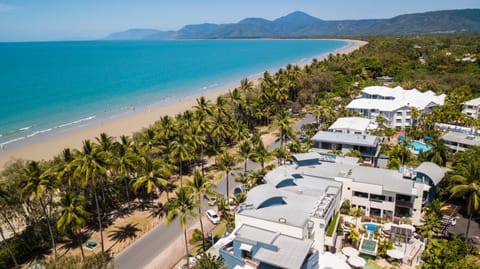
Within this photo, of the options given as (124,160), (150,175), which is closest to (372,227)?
(150,175)

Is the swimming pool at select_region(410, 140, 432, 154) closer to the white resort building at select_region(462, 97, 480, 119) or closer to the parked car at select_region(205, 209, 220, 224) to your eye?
the white resort building at select_region(462, 97, 480, 119)

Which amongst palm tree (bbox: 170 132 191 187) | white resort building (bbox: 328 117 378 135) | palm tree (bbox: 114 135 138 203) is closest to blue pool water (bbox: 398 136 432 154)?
white resort building (bbox: 328 117 378 135)

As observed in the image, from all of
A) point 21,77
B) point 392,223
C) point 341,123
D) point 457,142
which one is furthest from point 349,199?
point 21,77

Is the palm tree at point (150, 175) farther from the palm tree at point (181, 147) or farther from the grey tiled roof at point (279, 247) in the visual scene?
the grey tiled roof at point (279, 247)

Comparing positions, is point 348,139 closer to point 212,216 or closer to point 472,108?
point 212,216

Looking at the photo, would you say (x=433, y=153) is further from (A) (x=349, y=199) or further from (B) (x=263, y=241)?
(B) (x=263, y=241)

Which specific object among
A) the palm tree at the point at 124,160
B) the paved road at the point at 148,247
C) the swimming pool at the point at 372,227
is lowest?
the swimming pool at the point at 372,227

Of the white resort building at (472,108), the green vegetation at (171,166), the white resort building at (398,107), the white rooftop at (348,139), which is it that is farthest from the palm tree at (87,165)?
the white resort building at (472,108)

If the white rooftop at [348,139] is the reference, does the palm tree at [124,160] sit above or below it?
above
